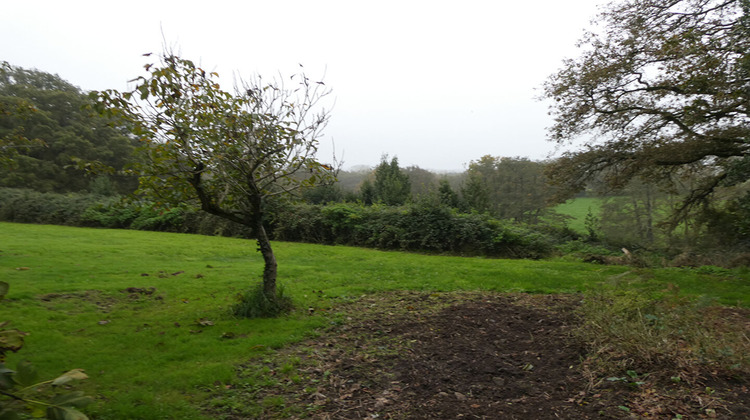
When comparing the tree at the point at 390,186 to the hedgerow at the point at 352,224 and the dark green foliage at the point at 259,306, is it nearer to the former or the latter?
the hedgerow at the point at 352,224

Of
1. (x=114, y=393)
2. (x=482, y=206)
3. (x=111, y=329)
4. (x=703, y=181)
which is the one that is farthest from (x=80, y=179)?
(x=703, y=181)

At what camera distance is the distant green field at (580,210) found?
21.2 m

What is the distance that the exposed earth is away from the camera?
3494 mm

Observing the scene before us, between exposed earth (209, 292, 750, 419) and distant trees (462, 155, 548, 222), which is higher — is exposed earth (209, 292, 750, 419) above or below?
below

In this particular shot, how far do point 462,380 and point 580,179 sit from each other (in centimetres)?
987

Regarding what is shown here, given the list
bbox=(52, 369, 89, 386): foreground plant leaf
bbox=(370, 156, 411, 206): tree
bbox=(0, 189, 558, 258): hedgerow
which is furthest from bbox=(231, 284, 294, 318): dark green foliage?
bbox=(370, 156, 411, 206): tree

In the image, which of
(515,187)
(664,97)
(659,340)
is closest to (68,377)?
(659,340)

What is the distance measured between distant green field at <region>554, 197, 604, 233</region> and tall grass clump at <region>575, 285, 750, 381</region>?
51.1 ft

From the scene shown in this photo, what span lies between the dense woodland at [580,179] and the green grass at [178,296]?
5.50 feet

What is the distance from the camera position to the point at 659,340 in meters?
4.16

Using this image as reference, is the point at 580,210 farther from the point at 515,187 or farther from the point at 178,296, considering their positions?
the point at 178,296

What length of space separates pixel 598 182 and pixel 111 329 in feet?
44.1

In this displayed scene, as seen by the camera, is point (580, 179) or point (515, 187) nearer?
point (580, 179)

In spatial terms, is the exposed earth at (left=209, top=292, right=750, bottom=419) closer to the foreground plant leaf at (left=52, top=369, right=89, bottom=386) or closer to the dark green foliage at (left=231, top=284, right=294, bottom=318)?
the dark green foliage at (left=231, top=284, right=294, bottom=318)
